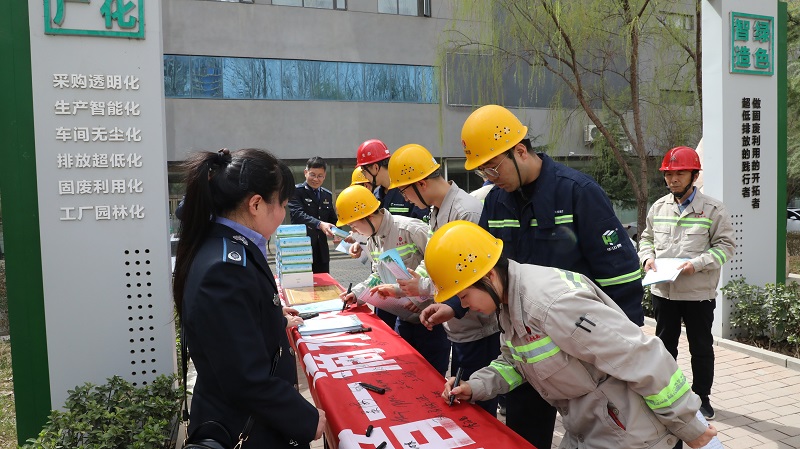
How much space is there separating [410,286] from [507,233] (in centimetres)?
62

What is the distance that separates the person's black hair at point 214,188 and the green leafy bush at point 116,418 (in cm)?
132

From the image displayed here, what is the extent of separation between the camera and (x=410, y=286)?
294 cm

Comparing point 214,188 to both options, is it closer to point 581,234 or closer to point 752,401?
point 581,234

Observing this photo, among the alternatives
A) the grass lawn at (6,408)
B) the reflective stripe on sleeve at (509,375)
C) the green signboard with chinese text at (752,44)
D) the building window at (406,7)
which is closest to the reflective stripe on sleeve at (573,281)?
the reflective stripe on sleeve at (509,375)

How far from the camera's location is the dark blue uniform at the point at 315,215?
6.21 m

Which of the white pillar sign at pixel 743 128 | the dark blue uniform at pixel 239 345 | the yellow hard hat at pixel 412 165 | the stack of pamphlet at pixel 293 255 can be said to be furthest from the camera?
the white pillar sign at pixel 743 128

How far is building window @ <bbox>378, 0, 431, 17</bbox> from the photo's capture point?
1811 centimetres

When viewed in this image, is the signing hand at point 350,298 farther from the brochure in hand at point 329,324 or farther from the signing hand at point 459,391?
the signing hand at point 459,391

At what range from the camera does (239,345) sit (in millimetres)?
1517

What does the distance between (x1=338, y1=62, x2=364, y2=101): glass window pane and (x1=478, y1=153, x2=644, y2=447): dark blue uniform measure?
624 inches

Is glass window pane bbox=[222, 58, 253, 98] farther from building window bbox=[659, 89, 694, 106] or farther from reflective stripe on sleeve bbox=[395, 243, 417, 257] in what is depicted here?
reflective stripe on sleeve bbox=[395, 243, 417, 257]

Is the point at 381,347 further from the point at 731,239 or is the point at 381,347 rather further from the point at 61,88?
the point at 731,239

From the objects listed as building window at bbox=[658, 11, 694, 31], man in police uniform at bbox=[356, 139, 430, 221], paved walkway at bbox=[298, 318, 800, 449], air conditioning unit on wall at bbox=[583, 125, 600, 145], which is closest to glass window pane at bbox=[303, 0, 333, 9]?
air conditioning unit on wall at bbox=[583, 125, 600, 145]

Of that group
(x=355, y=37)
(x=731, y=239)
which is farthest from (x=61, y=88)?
(x=355, y=37)
